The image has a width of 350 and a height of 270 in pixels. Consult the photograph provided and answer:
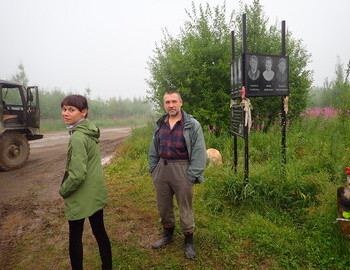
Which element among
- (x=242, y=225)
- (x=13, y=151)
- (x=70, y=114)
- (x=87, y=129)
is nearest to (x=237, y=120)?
(x=242, y=225)

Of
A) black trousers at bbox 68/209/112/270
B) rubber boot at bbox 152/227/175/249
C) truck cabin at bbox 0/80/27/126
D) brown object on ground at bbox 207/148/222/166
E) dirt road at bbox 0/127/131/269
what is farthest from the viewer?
truck cabin at bbox 0/80/27/126

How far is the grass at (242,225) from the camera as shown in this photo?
3.16 meters

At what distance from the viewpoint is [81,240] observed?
8.45 feet

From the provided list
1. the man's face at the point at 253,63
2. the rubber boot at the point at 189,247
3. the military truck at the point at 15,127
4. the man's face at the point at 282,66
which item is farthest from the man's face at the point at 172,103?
the military truck at the point at 15,127

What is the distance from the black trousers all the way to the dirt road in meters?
1.15

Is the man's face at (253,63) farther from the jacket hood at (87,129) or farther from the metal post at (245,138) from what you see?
the jacket hood at (87,129)

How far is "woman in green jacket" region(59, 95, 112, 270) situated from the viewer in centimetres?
243

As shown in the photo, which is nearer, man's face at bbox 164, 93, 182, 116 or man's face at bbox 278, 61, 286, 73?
man's face at bbox 164, 93, 182, 116

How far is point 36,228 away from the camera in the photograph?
13.7ft

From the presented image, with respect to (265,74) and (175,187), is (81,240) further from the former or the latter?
(265,74)

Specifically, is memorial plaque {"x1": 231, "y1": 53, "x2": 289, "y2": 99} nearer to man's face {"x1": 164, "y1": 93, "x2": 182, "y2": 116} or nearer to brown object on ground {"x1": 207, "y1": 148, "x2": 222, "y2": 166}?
man's face {"x1": 164, "y1": 93, "x2": 182, "y2": 116}

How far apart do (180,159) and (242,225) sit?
150 cm

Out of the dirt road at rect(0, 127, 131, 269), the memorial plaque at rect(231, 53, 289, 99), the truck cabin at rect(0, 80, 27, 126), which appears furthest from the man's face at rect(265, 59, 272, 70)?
the truck cabin at rect(0, 80, 27, 126)

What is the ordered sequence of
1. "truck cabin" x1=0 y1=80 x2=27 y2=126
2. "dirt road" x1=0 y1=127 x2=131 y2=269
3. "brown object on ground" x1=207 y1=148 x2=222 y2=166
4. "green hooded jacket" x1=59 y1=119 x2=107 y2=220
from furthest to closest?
1. "truck cabin" x1=0 y1=80 x2=27 y2=126
2. "brown object on ground" x1=207 y1=148 x2=222 y2=166
3. "dirt road" x1=0 y1=127 x2=131 y2=269
4. "green hooded jacket" x1=59 y1=119 x2=107 y2=220
